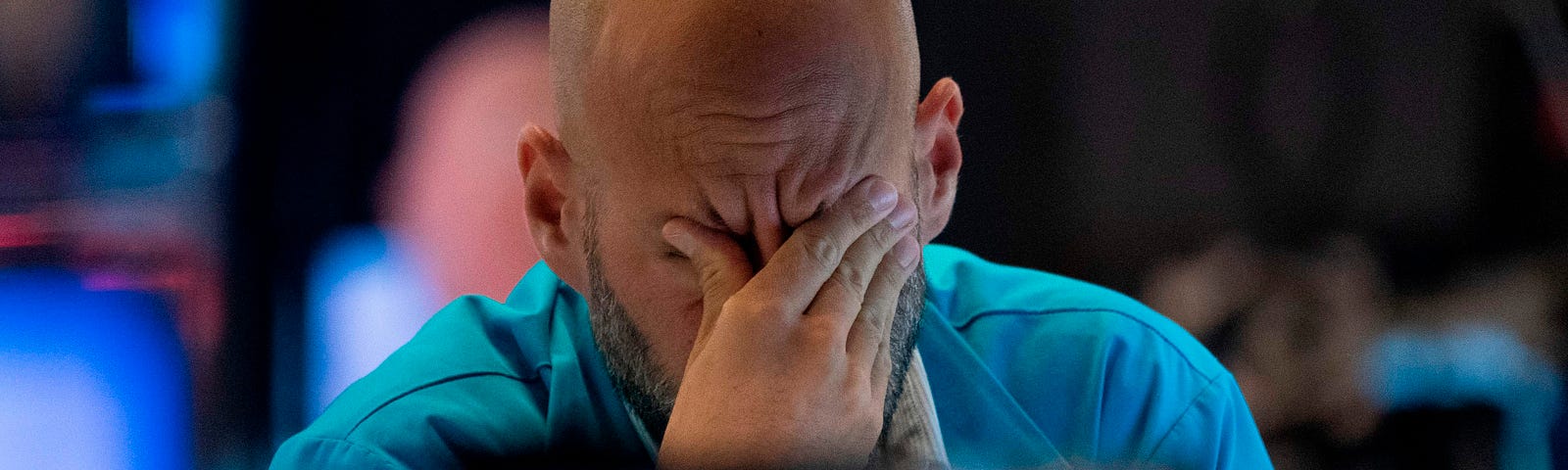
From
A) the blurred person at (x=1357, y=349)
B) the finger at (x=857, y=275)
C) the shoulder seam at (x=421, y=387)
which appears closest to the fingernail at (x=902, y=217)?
the finger at (x=857, y=275)

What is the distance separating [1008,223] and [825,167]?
0.10m

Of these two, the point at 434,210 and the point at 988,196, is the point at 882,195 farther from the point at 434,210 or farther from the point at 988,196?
the point at 434,210

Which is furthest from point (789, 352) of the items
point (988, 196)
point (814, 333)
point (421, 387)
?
point (421, 387)

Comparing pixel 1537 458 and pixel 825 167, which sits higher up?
pixel 825 167

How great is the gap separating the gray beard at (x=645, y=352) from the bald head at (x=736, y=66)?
0.11 meters

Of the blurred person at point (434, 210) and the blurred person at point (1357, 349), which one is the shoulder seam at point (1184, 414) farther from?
the blurred person at point (434, 210)

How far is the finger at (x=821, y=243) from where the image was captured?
56 centimetres

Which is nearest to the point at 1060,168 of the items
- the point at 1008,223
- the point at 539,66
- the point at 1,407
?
the point at 1008,223

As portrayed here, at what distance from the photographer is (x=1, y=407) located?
0.54 metres

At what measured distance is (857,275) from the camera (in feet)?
1.92

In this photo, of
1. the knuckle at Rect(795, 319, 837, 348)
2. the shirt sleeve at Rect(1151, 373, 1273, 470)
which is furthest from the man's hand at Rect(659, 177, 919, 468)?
the shirt sleeve at Rect(1151, 373, 1273, 470)

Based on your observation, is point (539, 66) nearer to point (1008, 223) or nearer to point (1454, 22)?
point (1008, 223)

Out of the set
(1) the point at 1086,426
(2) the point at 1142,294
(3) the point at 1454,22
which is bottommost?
(1) the point at 1086,426

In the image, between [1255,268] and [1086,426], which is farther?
[1086,426]
